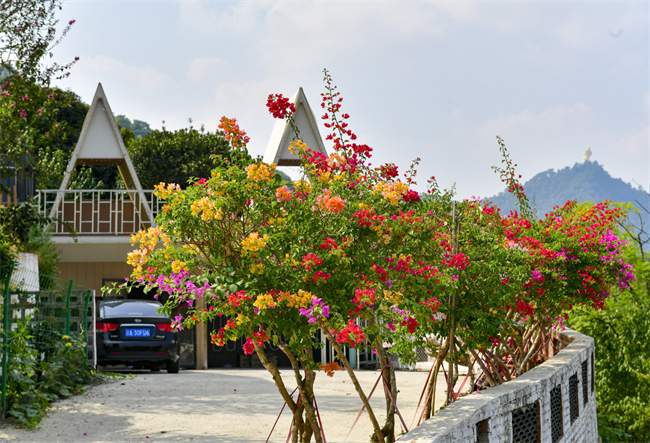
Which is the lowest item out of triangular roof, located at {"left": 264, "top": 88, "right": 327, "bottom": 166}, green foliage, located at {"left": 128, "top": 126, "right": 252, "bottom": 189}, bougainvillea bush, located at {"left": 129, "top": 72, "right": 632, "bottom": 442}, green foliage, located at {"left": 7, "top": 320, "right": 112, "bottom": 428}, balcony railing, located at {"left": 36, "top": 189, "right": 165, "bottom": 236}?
green foliage, located at {"left": 7, "top": 320, "right": 112, "bottom": 428}

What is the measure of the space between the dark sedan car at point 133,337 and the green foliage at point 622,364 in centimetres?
A: 1255

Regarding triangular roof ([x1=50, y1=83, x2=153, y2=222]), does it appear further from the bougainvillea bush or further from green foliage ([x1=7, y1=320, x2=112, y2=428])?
the bougainvillea bush

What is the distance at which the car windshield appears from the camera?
1077cm

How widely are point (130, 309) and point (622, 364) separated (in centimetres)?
1487

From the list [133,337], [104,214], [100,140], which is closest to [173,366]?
[133,337]

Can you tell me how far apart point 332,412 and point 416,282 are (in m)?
3.38

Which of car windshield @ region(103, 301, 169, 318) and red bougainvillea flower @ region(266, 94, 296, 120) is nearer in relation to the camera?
red bougainvillea flower @ region(266, 94, 296, 120)

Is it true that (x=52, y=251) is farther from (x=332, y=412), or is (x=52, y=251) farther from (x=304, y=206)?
(x=304, y=206)

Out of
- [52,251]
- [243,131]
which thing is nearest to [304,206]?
[243,131]

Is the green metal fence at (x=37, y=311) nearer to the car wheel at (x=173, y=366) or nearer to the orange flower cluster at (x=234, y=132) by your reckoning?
the car wheel at (x=173, y=366)

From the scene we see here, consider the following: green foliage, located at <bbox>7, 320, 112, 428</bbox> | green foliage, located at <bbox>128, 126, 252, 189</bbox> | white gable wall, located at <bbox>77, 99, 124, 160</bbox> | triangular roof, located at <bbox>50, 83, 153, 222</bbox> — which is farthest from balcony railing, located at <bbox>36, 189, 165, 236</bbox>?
green foliage, located at <bbox>128, 126, 252, 189</bbox>

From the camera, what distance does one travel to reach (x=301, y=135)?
12734 millimetres

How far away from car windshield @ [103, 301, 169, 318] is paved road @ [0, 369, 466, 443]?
1087 millimetres

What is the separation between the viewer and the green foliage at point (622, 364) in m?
18.2
